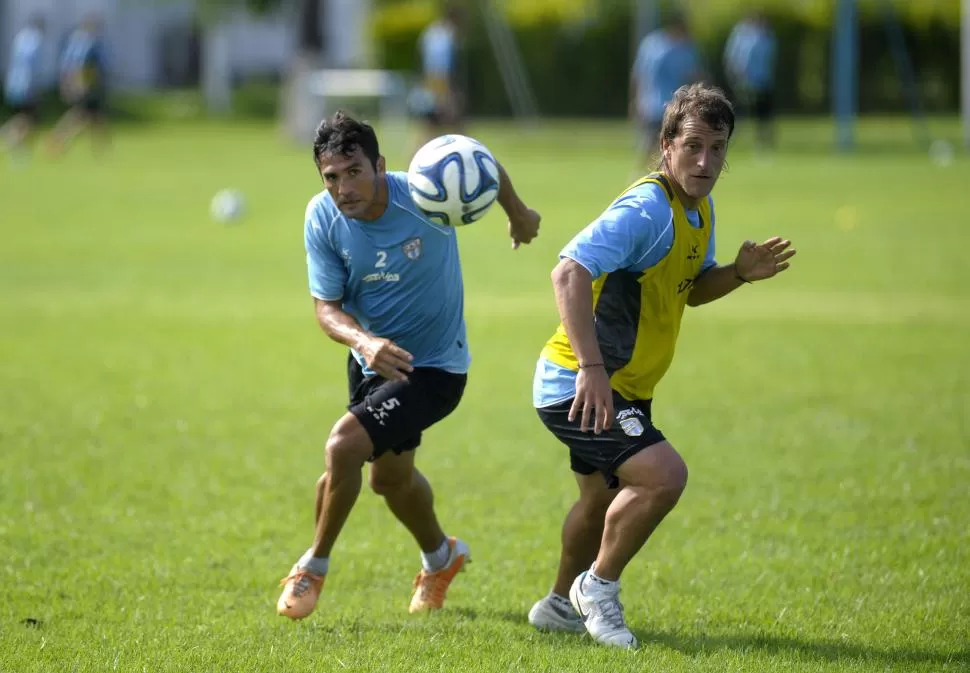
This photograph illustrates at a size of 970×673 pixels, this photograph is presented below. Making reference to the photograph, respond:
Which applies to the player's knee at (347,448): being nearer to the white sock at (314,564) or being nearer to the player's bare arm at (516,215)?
the white sock at (314,564)

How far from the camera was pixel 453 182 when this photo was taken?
550cm

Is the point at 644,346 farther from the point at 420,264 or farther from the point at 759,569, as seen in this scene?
the point at 759,569

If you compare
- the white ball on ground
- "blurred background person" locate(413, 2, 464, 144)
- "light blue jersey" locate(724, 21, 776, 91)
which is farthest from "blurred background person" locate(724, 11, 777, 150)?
"blurred background person" locate(413, 2, 464, 144)

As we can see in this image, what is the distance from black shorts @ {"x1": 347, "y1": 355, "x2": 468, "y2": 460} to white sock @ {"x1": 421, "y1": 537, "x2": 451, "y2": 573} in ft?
1.68

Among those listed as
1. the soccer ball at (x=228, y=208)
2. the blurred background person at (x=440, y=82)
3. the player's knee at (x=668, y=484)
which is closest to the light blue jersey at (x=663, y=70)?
the blurred background person at (x=440, y=82)

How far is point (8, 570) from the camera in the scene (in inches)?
249

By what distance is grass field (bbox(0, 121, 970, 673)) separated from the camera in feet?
17.9

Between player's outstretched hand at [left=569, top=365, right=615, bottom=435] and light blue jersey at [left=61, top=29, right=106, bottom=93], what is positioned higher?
player's outstretched hand at [left=569, top=365, right=615, bottom=435]

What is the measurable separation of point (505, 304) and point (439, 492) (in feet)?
20.7

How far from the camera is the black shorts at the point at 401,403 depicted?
18.4 feet

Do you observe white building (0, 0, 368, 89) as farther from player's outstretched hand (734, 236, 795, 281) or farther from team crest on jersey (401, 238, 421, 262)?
player's outstretched hand (734, 236, 795, 281)

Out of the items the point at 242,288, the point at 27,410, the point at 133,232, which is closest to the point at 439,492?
the point at 27,410

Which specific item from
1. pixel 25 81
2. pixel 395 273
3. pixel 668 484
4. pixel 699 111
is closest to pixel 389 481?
pixel 395 273

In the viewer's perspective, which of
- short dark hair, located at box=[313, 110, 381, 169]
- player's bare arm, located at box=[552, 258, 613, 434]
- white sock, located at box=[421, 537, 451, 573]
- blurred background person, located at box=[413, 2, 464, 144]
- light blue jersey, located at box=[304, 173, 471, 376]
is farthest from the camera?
blurred background person, located at box=[413, 2, 464, 144]
